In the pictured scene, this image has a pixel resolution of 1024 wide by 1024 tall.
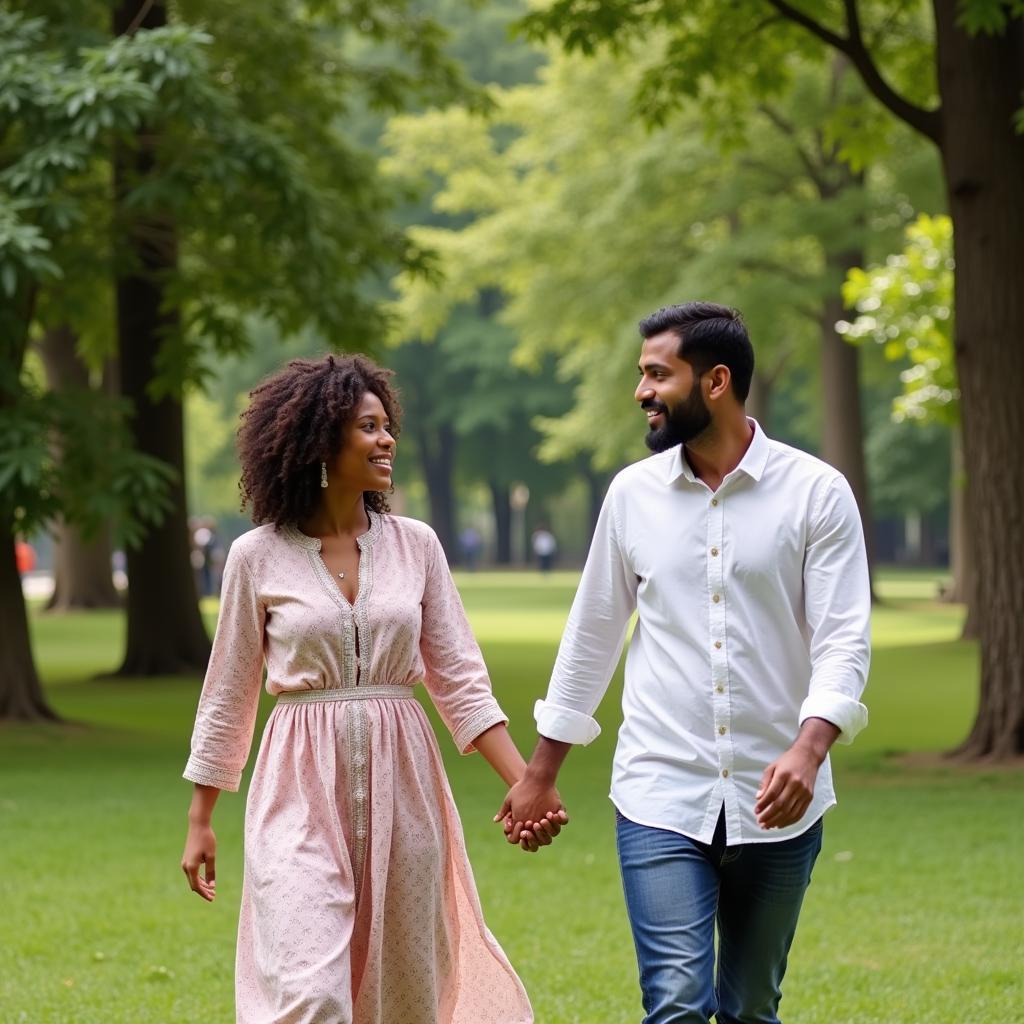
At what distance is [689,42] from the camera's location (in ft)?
50.8

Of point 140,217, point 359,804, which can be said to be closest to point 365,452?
point 359,804

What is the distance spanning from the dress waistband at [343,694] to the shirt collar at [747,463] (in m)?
0.84

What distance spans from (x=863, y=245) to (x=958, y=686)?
1455 centimetres

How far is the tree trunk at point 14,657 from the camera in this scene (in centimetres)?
1630

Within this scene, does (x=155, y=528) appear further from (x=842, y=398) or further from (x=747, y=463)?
(x=747, y=463)

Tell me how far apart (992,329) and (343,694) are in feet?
31.3

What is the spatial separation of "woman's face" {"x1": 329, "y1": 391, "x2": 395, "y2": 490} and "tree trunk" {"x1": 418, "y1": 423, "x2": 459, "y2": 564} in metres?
56.8

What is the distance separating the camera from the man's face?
4570mm

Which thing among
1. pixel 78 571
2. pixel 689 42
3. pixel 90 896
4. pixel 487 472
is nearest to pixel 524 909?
pixel 90 896

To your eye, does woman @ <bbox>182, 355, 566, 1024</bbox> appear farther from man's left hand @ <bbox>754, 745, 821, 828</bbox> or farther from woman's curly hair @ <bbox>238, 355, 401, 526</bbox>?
man's left hand @ <bbox>754, 745, 821, 828</bbox>

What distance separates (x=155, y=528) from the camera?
71.5 feet

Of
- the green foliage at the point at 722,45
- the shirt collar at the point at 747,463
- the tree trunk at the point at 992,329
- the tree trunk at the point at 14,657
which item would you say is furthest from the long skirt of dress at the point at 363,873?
the tree trunk at the point at 14,657

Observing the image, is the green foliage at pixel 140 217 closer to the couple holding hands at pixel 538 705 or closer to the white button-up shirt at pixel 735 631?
the couple holding hands at pixel 538 705

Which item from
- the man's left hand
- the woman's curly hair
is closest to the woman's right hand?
the woman's curly hair
